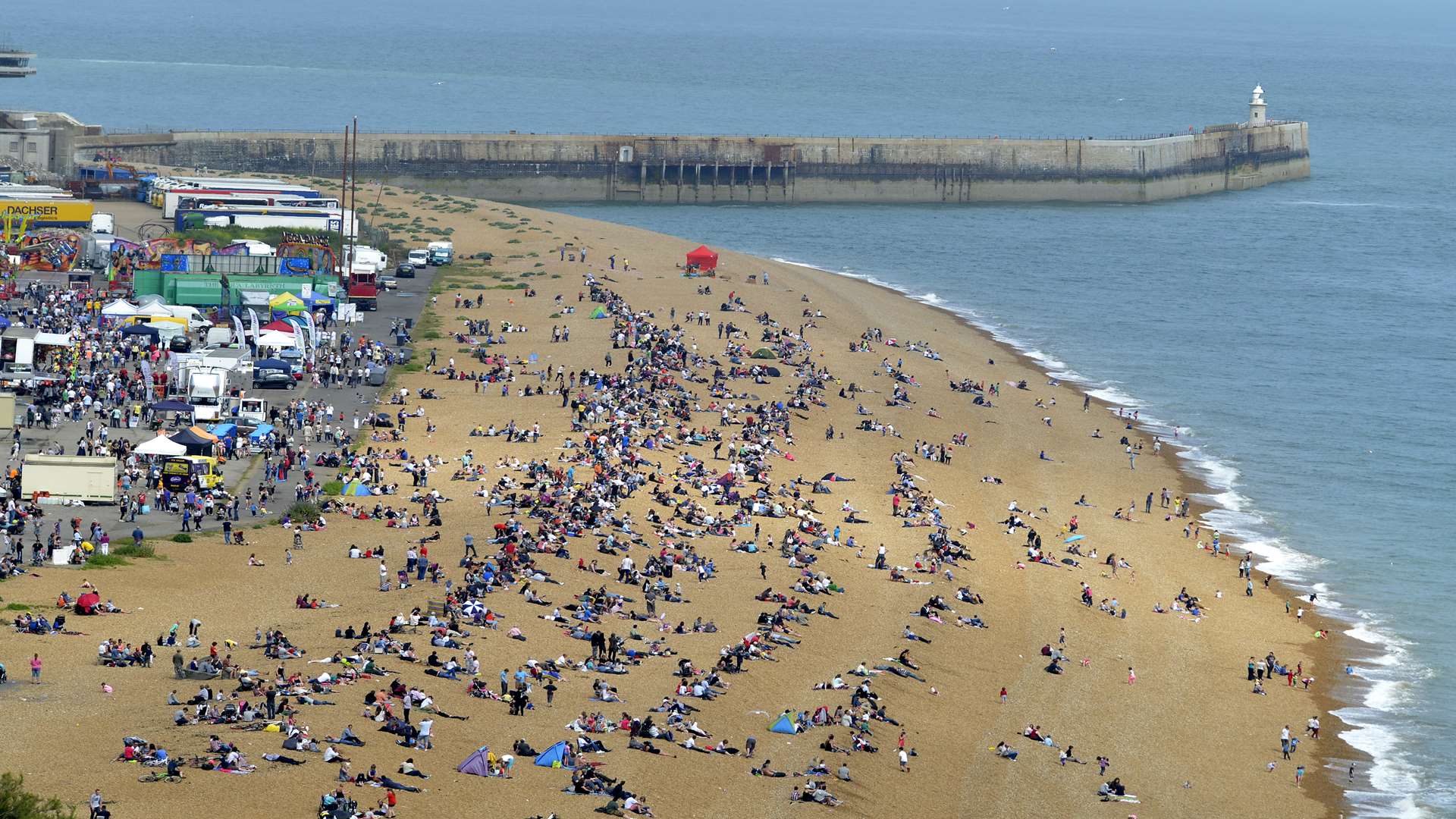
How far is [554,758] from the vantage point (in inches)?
1252

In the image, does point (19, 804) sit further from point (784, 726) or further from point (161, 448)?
point (161, 448)

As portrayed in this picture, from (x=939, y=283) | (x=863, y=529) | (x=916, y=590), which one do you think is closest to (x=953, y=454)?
(x=863, y=529)

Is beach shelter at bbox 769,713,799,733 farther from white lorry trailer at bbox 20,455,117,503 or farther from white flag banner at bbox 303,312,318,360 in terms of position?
white flag banner at bbox 303,312,318,360

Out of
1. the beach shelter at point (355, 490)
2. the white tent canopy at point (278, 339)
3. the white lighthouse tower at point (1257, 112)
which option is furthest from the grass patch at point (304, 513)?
the white lighthouse tower at point (1257, 112)

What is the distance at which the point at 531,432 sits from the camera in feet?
181

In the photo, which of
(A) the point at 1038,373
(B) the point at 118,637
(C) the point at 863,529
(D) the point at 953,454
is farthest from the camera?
(A) the point at 1038,373

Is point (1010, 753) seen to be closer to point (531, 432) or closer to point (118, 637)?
point (118, 637)

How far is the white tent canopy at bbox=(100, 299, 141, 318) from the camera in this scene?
207 ft

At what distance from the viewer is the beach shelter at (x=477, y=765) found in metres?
31.1

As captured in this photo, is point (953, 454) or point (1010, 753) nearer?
point (1010, 753)

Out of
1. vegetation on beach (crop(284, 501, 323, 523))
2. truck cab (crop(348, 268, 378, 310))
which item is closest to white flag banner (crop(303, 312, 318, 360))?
truck cab (crop(348, 268, 378, 310))

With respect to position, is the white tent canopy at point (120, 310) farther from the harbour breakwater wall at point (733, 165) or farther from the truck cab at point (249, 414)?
the harbour breakwater wall at point (733, 165)

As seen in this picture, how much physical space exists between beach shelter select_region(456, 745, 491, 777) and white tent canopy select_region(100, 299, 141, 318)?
119 feet

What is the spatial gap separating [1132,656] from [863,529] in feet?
29.3
